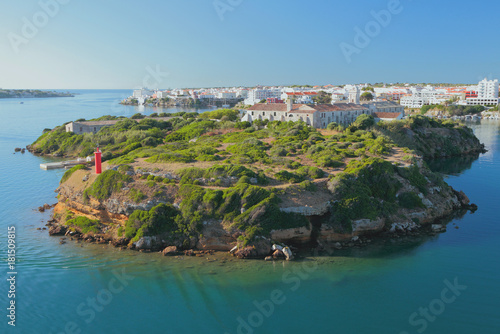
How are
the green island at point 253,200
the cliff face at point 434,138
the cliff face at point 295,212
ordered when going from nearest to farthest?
1. the cliff face at point 295,212
2. the green island at point 253,200
3. the cliff face at point 434,138

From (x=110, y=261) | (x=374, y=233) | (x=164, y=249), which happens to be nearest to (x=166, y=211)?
(x=164, y=249)

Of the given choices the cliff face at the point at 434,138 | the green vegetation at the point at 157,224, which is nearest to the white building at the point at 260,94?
the cliff face at the point at 434,138

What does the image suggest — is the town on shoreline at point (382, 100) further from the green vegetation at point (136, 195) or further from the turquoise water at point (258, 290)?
the turquoise water at point (258, 290)

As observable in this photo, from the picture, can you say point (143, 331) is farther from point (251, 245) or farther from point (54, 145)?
point (54, 145)

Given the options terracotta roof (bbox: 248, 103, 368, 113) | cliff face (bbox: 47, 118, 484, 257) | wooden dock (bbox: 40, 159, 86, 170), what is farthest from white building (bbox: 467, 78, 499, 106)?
wooden dock (bbox: 40, 159, 86, 170)

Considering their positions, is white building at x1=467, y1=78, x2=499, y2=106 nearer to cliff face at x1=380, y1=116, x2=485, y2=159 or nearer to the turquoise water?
cliff face at x1=380, y1=116, x2=485, y2=159

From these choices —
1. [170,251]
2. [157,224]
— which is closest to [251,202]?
[170,251]
